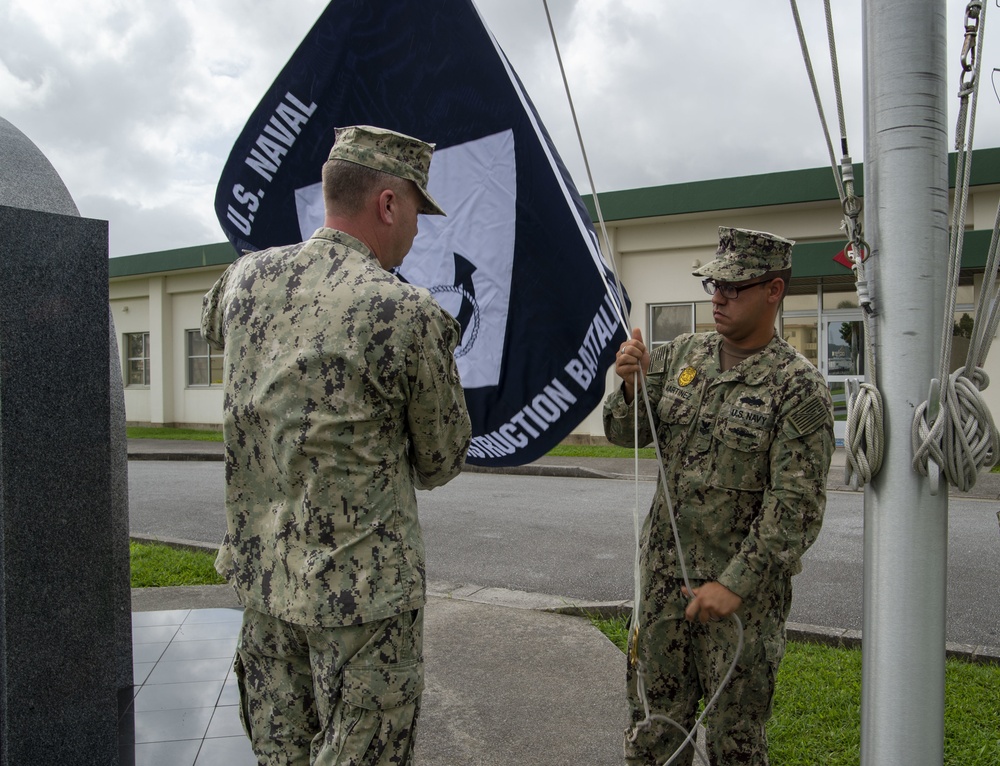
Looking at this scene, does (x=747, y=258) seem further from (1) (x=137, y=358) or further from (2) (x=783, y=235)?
(1) (x=137, y=358)

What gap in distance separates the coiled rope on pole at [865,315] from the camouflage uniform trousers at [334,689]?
1.11 meters

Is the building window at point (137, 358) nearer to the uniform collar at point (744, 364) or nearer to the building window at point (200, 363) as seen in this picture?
the building window at point (200, 363)

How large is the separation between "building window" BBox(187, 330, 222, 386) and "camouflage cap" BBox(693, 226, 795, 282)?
74.4 ft

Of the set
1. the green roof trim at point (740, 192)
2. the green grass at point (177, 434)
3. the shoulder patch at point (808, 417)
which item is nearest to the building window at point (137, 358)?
the green grass at point (177, 434)

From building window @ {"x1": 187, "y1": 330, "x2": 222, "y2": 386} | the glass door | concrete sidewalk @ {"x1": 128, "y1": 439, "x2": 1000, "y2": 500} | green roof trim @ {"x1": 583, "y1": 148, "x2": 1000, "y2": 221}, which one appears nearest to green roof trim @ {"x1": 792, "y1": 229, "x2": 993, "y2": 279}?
green roof trim @ {"x1": 583, "y1": 148, "x2": 1000, "y2": 221}

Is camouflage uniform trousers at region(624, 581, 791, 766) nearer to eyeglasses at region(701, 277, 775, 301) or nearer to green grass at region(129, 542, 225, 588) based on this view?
eyeglasses at region(701, 277, 775, 301)

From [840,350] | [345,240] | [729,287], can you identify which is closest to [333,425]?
[345,240]

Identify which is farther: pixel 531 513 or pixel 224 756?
pixel 531 513

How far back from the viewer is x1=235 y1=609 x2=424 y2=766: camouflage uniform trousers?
6.43ft

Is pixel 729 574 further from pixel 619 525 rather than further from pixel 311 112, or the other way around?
pixel 619 525

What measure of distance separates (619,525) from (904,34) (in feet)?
23.7

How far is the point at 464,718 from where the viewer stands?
3770 millimetres

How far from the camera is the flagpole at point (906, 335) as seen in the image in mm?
1957

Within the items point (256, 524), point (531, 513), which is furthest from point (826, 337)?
point (256, 524)
